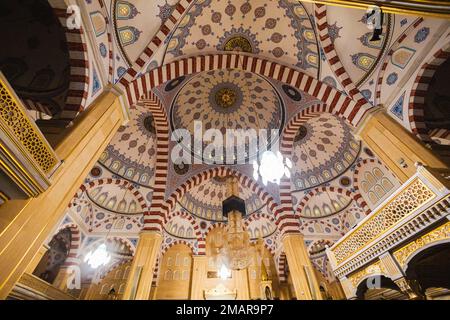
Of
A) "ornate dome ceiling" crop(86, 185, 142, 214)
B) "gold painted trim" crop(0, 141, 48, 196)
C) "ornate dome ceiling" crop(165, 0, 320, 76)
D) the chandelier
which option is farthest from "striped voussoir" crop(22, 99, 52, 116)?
the chandelier

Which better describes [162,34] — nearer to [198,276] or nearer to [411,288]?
[411,288]

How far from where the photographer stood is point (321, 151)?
1088cm

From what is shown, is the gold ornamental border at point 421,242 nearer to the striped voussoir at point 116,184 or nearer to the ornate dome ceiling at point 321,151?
the ornate dome ceiling at point 321,151

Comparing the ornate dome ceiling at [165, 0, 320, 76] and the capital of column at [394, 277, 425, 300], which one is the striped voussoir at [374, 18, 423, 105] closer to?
the ornate dome ceiling at [165, 0, 320, 76]

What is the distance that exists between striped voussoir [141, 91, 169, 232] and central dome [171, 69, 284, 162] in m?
0.58

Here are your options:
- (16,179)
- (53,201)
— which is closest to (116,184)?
(53,201)

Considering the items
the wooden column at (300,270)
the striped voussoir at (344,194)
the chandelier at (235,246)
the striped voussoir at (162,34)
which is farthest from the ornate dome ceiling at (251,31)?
the wooden column at (300,270)

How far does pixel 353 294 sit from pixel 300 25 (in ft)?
24.5

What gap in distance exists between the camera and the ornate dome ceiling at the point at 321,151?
32.5 feet

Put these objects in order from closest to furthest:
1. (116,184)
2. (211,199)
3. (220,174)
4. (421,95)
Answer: (421,95), (116,184), (220,174), (211,199)

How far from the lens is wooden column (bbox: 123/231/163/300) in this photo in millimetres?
6867

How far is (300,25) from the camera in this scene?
6961 millimetres

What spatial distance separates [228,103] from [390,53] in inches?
254

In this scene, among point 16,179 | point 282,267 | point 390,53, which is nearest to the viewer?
point 16,179
